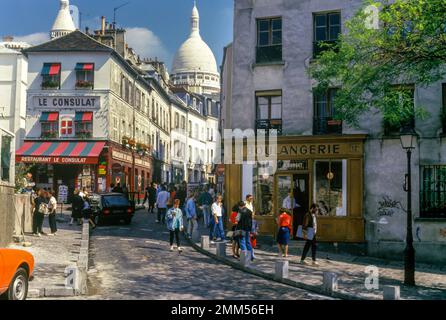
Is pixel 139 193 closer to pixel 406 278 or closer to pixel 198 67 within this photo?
pixel 406 278

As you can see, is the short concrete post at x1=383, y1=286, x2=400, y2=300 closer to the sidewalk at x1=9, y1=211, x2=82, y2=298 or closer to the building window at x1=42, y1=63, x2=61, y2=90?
the sidewalk at x1=9, y1=211, x2=82, y2=298

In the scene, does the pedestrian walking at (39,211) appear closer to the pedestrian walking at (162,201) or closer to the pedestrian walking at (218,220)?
the pedestrian walking at (218,220)

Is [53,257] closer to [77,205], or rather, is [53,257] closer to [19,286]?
[19,286]

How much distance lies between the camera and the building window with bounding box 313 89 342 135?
69.1ft

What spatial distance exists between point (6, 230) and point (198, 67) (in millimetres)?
70441

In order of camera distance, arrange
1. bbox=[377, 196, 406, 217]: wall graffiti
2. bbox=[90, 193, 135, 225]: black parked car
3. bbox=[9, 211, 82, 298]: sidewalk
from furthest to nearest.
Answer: bbox=[90, 193, 135, 225]: black parked car < bbox=[377, 196, 406, 217]: wall graffiti < bbox=[9, 211, 82, 298]: sidewalk

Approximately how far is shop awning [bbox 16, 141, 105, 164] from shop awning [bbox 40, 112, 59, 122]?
1549mm

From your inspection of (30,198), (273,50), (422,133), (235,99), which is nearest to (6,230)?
(30,198)

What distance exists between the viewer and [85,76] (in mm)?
37219

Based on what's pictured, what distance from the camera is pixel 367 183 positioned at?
20500 millimetres

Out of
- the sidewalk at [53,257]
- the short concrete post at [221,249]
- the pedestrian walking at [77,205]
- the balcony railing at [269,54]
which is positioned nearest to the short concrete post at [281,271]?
the short concrete post at [221,249]

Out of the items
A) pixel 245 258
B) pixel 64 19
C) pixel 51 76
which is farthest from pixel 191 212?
pixel 51 76

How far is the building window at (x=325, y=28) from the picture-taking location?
21.4 meters

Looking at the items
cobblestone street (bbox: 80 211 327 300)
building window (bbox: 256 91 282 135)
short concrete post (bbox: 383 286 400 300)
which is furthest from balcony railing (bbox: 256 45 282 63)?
short concrete post (bbox: 383 286 400 300)
